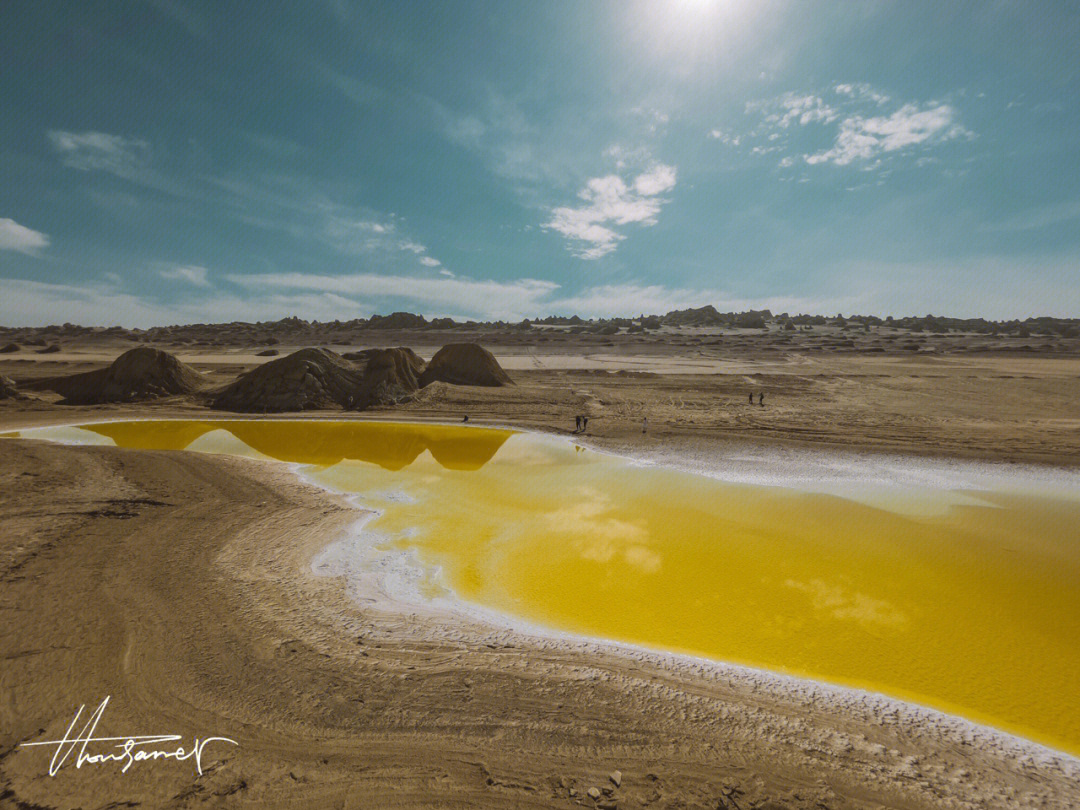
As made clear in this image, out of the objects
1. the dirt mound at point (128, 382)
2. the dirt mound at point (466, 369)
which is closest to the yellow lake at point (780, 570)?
the dirt mound at point (466, 369)

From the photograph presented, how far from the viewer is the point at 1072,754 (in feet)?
17.8

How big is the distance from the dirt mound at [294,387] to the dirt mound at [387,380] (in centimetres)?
84

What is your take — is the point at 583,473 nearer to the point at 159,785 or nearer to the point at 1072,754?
the point at 1072,754

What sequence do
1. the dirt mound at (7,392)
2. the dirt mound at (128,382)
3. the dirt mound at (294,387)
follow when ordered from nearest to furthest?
the dirt mound at (7,392), the dirt mound at (294,387), the dirt mound at (128,382)

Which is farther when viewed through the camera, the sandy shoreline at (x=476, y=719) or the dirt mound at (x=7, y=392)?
the dirt mound at (x=7, y=392)

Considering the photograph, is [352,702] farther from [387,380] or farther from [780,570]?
[387,380]

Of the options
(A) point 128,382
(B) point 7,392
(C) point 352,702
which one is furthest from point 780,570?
Answer: (B) point 7,392

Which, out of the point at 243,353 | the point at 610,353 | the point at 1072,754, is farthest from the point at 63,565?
the point at 243,353

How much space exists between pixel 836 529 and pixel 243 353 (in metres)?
78.3

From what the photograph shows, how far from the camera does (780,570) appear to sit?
9984 mm

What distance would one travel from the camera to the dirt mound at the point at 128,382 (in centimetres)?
3114
